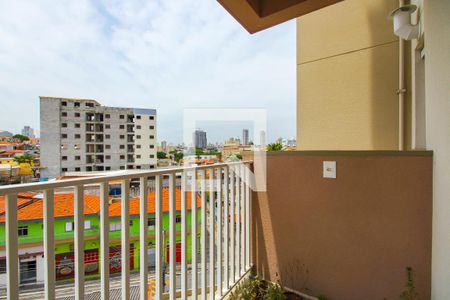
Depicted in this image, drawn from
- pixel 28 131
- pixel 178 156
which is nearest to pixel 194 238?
pixel 178 156

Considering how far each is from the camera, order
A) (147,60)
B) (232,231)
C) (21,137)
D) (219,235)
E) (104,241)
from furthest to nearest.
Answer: (147,60)
(21,137)
(232,231)
(219,235)
(104,241)

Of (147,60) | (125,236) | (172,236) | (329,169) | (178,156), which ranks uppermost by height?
(147,60)

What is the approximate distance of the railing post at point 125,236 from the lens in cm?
104

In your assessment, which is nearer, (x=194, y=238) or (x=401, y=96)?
(x=194, y=238)

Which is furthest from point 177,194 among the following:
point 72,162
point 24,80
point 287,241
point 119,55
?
point 119,55

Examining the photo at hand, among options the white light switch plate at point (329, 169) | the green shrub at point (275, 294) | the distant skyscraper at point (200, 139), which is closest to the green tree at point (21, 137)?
the distant skyscraper at point (200, 139)

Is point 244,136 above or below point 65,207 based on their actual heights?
above

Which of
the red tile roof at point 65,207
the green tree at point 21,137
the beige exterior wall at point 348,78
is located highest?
the beige exterior wall at point 348,78

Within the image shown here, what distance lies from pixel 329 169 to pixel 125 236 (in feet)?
4.96

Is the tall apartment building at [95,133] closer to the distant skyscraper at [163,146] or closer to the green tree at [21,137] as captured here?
the distant skyscraper at [163,146]

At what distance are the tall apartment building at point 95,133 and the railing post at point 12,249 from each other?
6.81 feet

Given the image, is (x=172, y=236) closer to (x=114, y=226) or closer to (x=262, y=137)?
(x=114, y=226)

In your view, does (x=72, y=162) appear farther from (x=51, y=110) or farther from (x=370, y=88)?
(x=370, y=88)

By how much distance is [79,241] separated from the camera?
876 millimetres
